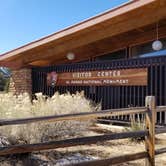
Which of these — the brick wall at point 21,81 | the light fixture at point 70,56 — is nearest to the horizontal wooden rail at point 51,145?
the light fixture at point 70,56

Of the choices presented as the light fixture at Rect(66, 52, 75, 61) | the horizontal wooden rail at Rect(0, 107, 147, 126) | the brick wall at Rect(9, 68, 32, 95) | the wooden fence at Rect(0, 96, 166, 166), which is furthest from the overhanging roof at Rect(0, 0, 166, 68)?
the horizontal wooden rail at Rect(0, 107, 147, 126)

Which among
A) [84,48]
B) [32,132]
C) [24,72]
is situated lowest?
[32,132]

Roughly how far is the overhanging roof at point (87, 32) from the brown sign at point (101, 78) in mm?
964

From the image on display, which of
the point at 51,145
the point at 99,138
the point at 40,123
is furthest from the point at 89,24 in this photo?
the point at 51,145

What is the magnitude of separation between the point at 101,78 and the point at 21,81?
14.7 feet

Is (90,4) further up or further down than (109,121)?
further up

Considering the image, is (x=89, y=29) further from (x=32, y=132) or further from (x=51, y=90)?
(x=32, y=132)

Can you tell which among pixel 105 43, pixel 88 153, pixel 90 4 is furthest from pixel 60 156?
pixel 90 4

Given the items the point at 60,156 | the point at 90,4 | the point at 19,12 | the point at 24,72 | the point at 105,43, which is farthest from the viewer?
the point at 19,12

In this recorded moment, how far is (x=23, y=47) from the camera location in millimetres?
12812

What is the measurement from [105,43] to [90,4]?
18.4ft

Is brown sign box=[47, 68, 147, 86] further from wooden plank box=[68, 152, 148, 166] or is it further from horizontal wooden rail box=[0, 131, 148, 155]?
horizontal wooden rail box=[0, 131, 148, 155]

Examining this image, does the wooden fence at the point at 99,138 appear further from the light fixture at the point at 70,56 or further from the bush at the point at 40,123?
the light fixture at the point at 70,56

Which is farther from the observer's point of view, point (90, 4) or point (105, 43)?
point (90, 4)
